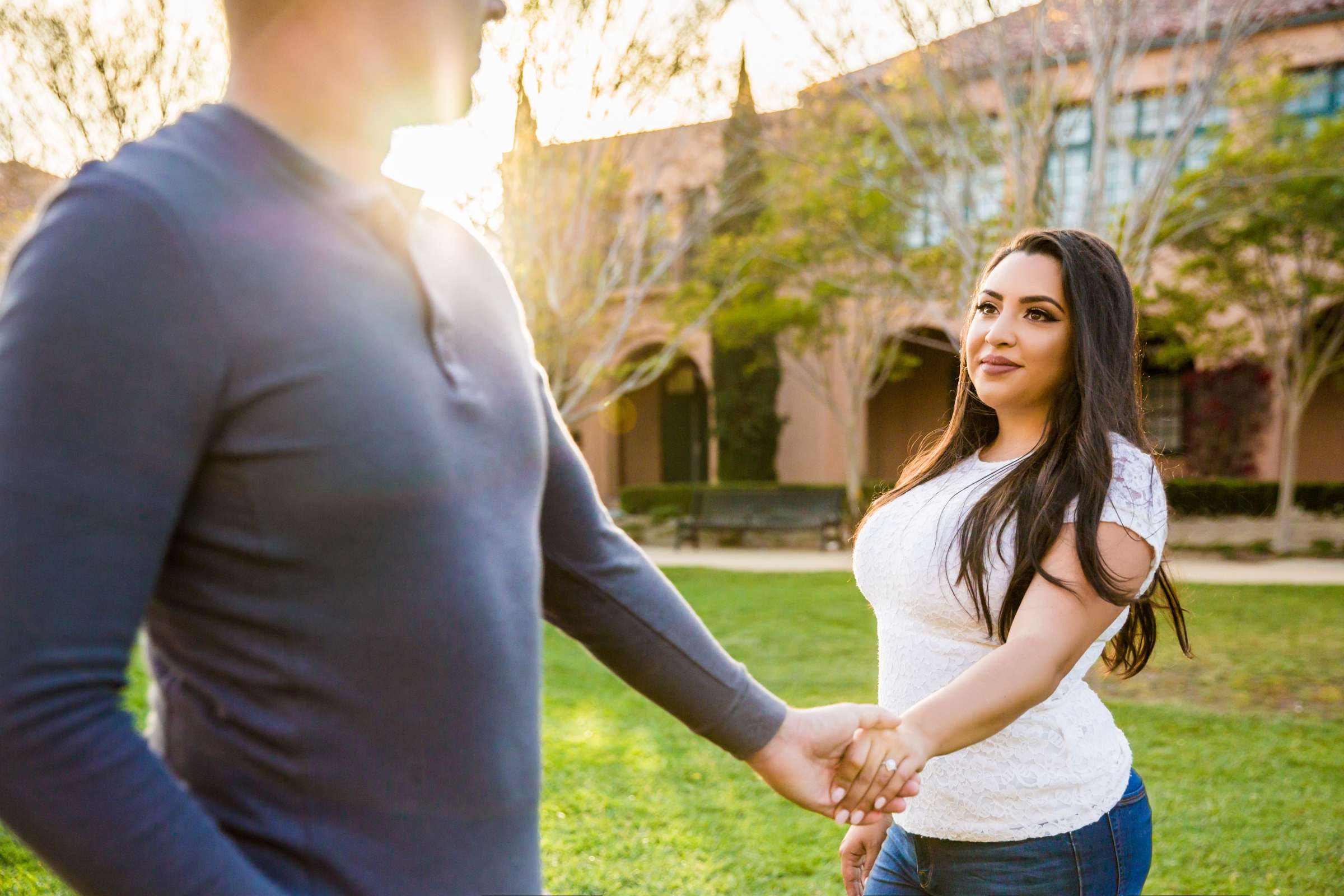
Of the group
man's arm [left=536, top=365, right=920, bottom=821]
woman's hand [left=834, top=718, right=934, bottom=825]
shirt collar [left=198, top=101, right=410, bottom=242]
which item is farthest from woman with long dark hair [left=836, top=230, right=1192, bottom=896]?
shirt collar [left=198, top=101, right=410, bottom=242]

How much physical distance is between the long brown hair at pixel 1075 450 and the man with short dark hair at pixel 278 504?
129cm

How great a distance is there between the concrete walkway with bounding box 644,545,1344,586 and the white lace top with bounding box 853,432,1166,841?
11.4 m

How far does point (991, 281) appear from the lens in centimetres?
251

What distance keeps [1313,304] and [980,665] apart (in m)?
19.5

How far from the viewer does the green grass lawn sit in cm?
457

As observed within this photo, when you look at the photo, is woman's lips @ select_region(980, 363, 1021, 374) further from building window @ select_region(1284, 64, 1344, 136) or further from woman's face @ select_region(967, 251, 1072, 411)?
building window @ select_region(1284, 64, 1344, 136)

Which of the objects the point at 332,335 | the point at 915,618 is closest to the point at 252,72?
the point at 332,335

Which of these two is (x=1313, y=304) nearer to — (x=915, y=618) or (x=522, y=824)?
(x=915, y=618)

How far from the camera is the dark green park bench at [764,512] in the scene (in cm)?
1812

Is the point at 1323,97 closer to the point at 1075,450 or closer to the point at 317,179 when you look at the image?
the point at 1075,450

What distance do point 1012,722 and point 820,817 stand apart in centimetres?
342

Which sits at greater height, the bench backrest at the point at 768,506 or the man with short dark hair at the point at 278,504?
the man with short dark hair at the point at 278,504

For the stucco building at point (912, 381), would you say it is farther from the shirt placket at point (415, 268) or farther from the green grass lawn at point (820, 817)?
the shirt placket at point (415, 268)

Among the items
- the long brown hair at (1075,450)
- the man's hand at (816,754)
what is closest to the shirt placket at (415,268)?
the man's hand at (816,754)
